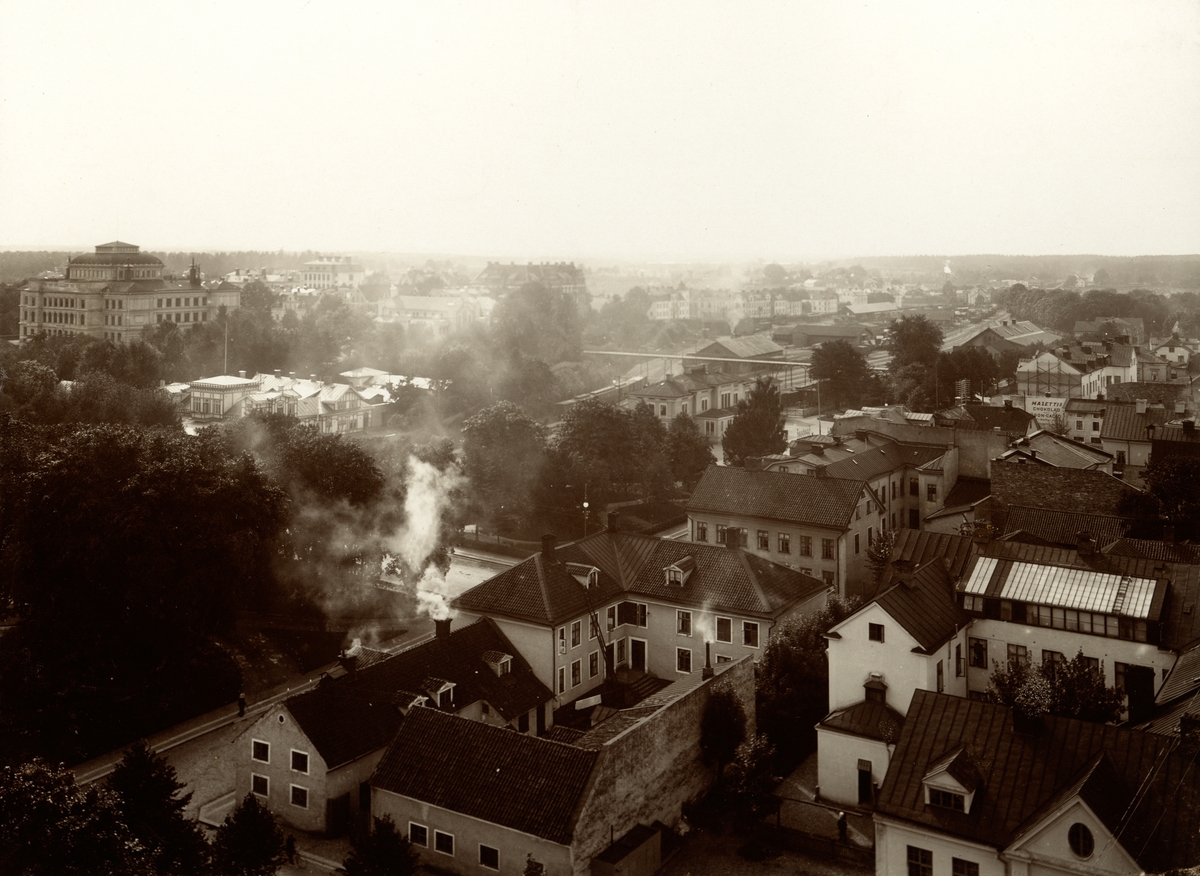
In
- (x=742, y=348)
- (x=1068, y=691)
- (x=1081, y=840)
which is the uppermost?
(x=742, y=348)

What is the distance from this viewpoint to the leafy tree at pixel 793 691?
26266 millimetres

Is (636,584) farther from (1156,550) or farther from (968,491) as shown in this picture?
(968,491)

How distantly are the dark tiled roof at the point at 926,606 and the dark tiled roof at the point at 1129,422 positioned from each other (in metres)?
26.4

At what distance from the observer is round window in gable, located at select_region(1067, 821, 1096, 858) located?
16969 millimetres

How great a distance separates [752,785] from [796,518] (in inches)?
632

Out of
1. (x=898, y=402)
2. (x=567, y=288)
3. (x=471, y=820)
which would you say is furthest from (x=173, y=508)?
(x=567, y=288)

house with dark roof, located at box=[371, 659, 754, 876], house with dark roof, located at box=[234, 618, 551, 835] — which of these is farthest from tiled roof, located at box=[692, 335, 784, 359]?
house with dark roof, located at box=[371, 659, 754, 876]

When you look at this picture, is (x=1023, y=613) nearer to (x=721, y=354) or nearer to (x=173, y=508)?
(x=173, y=508)

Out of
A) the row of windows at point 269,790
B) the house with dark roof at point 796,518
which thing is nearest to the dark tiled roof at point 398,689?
the row of windows at point 269,790

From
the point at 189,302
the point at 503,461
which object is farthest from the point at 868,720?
the point at 189,302

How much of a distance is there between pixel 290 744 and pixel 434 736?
11.3 feet

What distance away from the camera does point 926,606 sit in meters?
25.9

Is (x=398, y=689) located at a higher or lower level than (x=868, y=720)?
higher

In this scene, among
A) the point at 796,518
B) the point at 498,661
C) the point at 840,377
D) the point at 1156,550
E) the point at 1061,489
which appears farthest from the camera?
the point at 840,377
